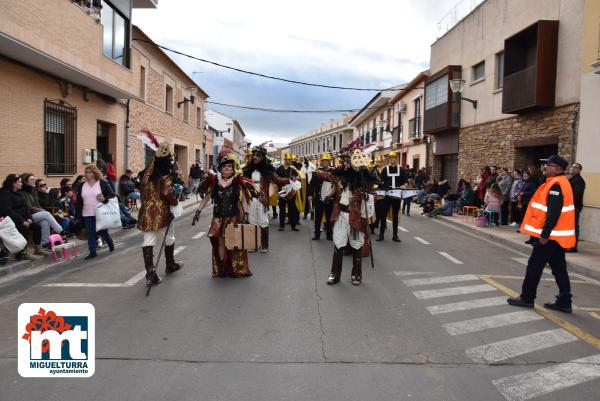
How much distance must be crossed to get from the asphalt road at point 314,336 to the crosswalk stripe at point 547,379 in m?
0.02

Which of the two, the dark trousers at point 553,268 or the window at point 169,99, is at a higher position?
the window at point 169,99

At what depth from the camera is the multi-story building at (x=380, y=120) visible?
35.7 meters

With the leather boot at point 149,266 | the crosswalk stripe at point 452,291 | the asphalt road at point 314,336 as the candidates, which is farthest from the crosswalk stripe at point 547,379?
the leather boot at point 149,266

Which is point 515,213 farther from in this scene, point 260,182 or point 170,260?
point 170,260

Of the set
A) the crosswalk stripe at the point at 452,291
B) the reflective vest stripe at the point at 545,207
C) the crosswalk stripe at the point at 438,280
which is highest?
the reflective vest stripe at the point at 545,207

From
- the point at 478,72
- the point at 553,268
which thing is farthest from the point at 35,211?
the point at 478,72

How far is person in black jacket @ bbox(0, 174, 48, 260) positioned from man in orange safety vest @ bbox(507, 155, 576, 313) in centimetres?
735

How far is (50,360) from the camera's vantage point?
3854 millimetres

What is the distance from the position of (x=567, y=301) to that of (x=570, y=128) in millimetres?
8989

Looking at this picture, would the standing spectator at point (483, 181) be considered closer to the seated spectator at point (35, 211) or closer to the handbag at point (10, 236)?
the seated spectator at point (35, 211)

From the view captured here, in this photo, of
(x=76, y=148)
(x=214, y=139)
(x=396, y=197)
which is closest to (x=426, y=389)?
(x=396, y=197)

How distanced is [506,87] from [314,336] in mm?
14228

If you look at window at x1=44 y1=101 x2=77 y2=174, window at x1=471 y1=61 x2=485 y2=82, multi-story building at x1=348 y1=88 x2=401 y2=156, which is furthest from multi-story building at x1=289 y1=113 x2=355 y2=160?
window at x1=44 y1=101 x2=77 y2=174

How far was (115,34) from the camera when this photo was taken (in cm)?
1583
